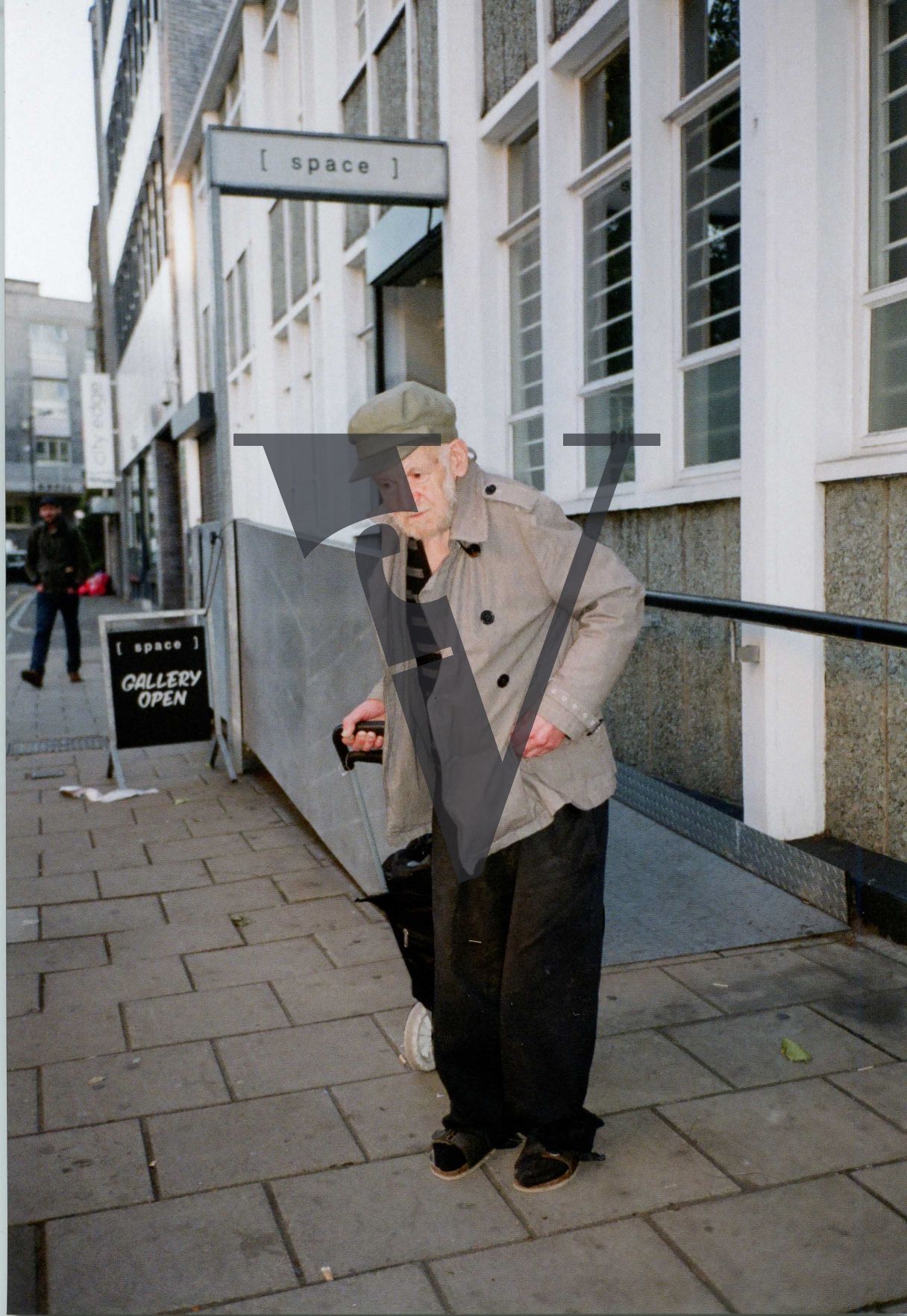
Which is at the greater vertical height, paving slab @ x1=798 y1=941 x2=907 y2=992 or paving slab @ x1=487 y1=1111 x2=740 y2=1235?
paving slab @ x1=798 y1=941 x2=907 y2=992

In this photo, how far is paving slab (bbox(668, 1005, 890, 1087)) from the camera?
327cm

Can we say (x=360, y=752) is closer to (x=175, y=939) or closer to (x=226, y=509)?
(x=175, y=939)

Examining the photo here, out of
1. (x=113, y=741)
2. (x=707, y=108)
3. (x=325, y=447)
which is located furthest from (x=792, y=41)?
(x=325, y=447)

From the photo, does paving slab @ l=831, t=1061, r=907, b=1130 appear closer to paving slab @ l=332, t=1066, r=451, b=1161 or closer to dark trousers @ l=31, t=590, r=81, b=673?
paving slab @ l=332, t=1066, r=451, b=1161

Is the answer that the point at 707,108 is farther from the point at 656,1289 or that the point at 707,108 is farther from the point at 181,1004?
the point at 656,1289

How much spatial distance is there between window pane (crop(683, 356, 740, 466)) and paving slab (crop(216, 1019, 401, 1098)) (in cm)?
322

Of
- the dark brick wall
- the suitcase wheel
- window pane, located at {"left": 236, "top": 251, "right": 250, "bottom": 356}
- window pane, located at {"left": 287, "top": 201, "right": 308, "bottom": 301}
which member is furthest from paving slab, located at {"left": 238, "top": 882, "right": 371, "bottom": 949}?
the dark brick wall

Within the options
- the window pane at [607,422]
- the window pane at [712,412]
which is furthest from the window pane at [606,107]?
the window pane at [712,412]

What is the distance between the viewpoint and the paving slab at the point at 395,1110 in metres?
2.99

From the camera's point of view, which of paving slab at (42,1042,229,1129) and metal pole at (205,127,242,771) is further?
metal pole at (205,127,242,771)

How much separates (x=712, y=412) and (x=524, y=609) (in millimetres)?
3443

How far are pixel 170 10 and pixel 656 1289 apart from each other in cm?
1965

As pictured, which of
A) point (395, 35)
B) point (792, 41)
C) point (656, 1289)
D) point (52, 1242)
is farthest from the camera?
point (395, 35)

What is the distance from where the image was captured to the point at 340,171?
7.45m
